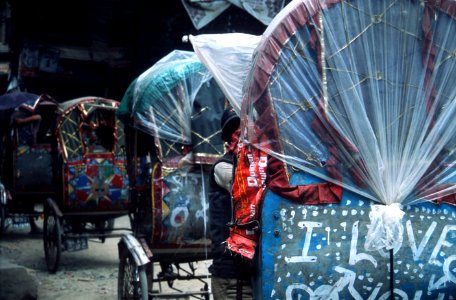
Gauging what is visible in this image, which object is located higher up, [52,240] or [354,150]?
[354,150]

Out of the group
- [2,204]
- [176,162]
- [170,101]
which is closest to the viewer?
[176,162]

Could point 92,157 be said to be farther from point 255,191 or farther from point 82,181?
point 255,191

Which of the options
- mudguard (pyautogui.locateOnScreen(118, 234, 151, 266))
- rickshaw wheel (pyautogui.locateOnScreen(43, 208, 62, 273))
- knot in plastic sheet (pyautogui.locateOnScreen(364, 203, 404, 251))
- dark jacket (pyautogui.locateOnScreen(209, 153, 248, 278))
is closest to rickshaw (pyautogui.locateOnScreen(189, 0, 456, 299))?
knot in plastic sheet (pyautogui.locateOnScreen(364, 203, 404, 251))

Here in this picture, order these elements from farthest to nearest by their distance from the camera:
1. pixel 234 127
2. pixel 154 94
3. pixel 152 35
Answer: pixel 152 35 → pixel 154 94 → pixel 234 127

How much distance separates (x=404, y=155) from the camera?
3.35 meters

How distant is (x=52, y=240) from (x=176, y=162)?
3748 mm

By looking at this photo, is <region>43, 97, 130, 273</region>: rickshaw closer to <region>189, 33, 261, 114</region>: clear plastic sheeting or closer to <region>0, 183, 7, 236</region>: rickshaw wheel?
<region>0, 183, 7, 236</region>: rickshaw wheel

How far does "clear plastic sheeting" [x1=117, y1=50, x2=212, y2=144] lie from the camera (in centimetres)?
612

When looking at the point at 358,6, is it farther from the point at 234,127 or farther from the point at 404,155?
the point at 234,127

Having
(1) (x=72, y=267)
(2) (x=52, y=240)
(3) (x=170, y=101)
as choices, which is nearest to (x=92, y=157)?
(2) (x=52, y=240)

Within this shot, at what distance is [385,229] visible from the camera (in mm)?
3219

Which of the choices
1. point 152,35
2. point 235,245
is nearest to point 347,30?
point 235,245

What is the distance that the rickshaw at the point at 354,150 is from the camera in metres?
3.25

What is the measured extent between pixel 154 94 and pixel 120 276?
62.1 inches
